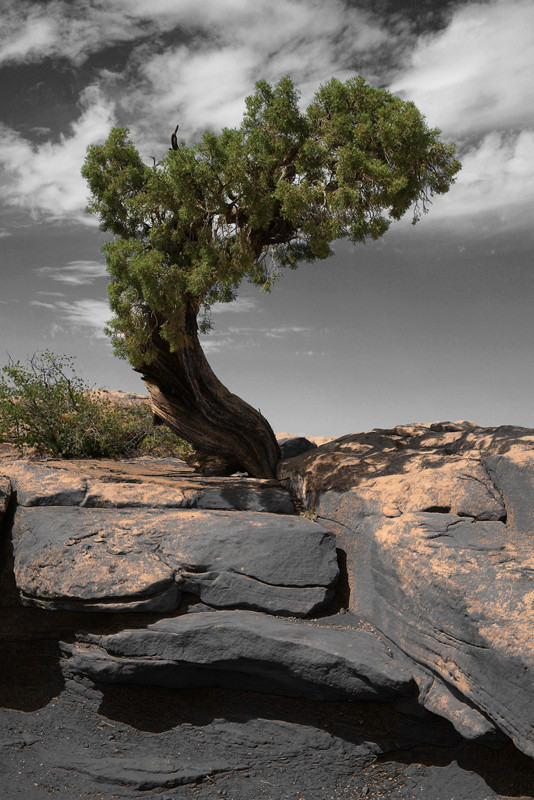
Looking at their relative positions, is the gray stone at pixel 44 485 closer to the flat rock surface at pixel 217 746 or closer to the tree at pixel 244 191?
the flat rock surface at pixel 217 746

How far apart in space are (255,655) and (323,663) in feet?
3.17

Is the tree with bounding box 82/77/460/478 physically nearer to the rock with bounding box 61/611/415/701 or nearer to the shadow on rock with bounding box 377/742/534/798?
the rock with bounding box 61/611/415/701

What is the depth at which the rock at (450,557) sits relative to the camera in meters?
6.86

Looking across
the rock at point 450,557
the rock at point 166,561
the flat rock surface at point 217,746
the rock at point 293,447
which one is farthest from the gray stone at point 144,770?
the rock at point 293,447

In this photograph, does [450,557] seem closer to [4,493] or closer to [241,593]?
[241,593]

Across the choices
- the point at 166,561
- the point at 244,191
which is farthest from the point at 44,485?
the point at 244,191

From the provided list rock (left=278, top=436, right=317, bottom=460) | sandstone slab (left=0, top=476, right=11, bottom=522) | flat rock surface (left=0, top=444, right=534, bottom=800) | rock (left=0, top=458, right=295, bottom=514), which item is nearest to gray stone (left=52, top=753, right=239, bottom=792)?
flat rock surface (left=0, top=444, right=534, bottom=800)

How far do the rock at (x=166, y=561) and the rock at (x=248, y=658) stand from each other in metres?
0.41

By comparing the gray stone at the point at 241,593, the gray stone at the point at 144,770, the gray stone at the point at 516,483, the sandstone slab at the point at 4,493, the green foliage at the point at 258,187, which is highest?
the green foliage at the point at 258,187

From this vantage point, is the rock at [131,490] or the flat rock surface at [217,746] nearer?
the flat rock surface at [217,746]

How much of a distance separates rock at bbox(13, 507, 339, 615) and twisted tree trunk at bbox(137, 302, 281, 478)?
433cm

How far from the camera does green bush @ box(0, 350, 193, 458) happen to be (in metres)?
14.8

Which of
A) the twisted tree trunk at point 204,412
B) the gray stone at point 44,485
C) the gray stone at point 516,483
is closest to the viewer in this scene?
the gray stone at point 516,483

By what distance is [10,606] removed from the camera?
9.32 metres
